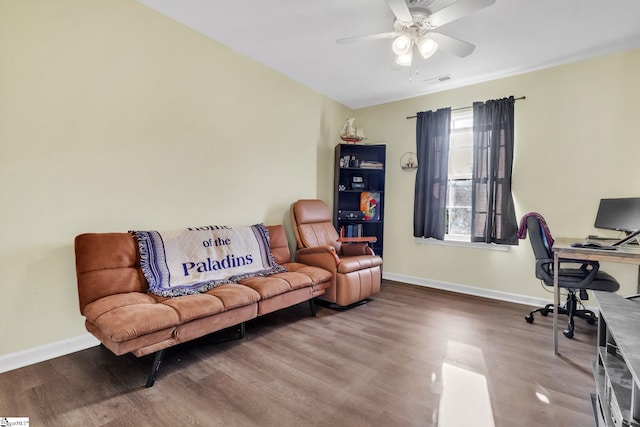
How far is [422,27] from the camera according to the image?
230 centimetres

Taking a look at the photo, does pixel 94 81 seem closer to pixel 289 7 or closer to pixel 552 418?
pixel 289 7

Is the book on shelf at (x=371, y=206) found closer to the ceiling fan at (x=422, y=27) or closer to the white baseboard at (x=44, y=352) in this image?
the ceiling fan at (x=422, y=27)

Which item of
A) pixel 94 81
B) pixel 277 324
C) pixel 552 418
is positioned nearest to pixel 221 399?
pixel 277 324

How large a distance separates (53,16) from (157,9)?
740 mm

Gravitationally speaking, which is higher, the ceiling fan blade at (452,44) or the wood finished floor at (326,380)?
Result: the ceiling fan blade at (452,44)

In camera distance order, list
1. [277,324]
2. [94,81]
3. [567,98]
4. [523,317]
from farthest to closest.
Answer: [567,98]
[523,317]
[277,324]
[94,81]

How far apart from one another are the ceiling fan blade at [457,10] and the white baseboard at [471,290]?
301 centimetres

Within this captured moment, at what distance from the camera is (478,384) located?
186 centimetres

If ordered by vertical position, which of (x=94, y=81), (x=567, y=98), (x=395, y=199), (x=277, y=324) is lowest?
(x=277, y=324)

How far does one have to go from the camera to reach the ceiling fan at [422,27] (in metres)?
1.95

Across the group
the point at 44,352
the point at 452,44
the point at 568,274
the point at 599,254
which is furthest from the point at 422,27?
the point at 44,352

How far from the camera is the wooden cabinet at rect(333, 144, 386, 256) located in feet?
14.1

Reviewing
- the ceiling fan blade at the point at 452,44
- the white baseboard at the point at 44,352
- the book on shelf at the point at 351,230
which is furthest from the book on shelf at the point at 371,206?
the white baseboard at the point at 44,352

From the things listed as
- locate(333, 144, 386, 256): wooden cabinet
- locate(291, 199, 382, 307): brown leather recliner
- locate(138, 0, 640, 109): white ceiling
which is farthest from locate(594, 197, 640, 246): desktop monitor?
locate(333, 144, 386, 256): wooden cabinet
